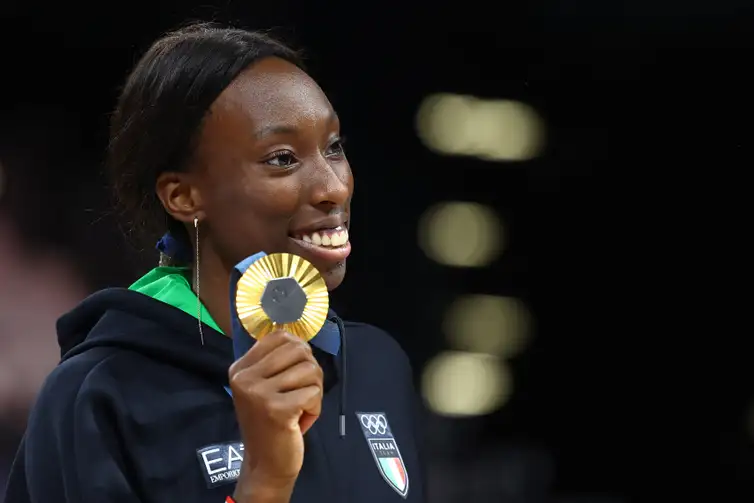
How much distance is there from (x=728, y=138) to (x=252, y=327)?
1799 mm

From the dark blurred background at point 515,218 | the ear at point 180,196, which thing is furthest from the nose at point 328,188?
the dark blurred background at point 515,218

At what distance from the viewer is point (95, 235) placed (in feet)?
8.01

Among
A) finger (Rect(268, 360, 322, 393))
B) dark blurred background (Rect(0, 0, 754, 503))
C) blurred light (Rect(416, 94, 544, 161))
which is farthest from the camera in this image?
blurred light (Rect(416, 94, 544, 161))

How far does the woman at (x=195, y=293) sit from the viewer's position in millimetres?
1174

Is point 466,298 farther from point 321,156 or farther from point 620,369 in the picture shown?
point 321,156

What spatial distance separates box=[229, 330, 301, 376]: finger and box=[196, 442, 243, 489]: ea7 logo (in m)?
0.24

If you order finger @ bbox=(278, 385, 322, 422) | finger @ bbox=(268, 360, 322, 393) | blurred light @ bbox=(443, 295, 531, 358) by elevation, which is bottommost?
blurred light @ bbox=(443, 295, 531, 358)

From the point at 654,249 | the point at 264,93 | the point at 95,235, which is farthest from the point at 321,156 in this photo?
the point at 654,249

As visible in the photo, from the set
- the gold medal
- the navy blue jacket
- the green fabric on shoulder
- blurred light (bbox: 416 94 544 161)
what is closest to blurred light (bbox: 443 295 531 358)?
blurred light (bbox: 416 94 544 161)

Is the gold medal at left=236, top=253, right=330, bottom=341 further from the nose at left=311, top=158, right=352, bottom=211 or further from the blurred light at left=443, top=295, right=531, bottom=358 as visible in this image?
the blurred light at left=443, top=295, right=531, bottom=358

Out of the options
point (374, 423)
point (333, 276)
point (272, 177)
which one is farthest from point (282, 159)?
point (374, 423)

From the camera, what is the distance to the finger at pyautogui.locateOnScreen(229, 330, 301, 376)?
→ 38.6 inches

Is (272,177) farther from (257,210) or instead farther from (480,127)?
(480,127)

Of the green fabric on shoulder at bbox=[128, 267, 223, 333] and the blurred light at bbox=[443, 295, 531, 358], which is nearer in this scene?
the green fabric on shoulder at bbox=[128, 267, 223, 333]
